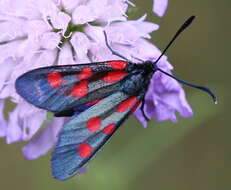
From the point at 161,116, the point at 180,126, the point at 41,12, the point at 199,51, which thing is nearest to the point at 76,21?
the point at 41,12

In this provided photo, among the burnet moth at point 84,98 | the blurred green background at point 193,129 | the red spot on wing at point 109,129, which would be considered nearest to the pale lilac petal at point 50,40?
the burnet moth at point 84,98

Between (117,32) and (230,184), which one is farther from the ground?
(117,32)

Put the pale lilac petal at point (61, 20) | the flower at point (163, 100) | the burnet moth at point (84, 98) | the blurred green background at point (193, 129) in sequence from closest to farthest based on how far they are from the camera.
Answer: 1. the burnet moth at point (84, 98)
2. the pale lilac petal at point (61, 20)
3. the flower at point (163, 100)
4. the blurred green background at point (193, 129)

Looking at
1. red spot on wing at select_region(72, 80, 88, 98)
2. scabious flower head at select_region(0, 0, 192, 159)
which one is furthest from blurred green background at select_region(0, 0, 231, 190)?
red spot on wing at select_region(72, 80, 88, 98)

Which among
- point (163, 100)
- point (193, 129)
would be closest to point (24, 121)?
point (163, 100)

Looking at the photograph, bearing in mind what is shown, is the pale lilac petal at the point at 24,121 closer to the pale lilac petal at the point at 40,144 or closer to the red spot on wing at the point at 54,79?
the pale lilac petal at the point at 40,144

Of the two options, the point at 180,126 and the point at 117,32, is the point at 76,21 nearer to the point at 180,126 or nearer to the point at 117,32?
the point at 117,32
